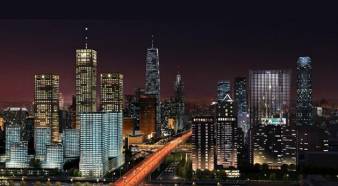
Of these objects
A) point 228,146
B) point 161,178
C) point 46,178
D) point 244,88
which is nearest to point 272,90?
point 244,88

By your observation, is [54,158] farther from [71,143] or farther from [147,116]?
[147,116]

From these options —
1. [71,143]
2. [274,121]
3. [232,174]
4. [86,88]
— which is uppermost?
[86,88]

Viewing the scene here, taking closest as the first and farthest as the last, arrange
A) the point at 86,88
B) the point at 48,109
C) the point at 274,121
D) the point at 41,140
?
1. the point at 274,121
2. the point at 41,140
3. the point at 48,109
4. the point at 86,88

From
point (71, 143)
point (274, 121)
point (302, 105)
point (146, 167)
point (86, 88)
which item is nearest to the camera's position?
point (302, 105)

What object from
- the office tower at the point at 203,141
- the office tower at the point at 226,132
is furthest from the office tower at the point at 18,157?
the office tower at the point at 226,132

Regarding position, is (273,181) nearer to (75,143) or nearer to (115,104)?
(75,143)

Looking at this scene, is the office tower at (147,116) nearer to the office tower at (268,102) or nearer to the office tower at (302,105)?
the office tower at (268,102)

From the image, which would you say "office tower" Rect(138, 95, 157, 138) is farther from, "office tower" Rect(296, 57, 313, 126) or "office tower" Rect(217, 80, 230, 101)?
"office tower" Rect(296, 57, 313, 126)

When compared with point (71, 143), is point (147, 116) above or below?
above

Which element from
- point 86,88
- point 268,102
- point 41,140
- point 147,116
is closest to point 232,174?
point 268,102
